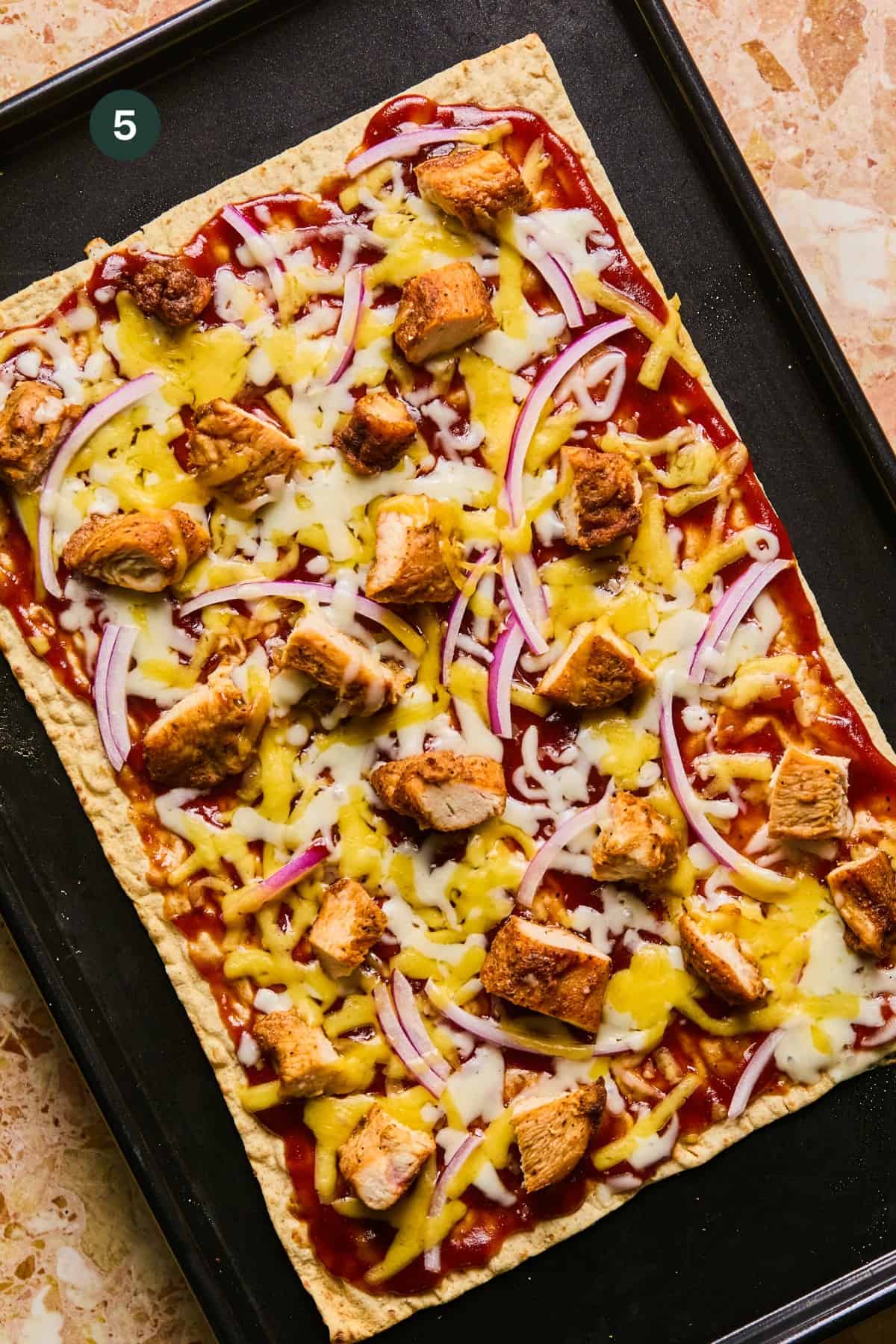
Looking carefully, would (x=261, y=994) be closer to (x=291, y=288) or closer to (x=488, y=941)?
(x=488, y=941)

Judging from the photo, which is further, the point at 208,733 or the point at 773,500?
the point at 773,500

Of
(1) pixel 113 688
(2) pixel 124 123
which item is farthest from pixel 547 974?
(2) pixel 124 123

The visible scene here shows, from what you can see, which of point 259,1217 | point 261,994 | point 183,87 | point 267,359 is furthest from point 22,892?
point 183,87

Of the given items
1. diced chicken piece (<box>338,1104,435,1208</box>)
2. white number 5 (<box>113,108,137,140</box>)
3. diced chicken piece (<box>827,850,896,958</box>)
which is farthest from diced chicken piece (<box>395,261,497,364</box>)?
diced chicken piece (<box>338,1104,435,1208</box>)

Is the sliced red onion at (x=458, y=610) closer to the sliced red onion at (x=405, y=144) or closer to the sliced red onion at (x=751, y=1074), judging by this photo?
the sliced red onion at (x=405, y=144)

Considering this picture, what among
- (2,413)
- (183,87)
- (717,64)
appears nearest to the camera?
(2,413)

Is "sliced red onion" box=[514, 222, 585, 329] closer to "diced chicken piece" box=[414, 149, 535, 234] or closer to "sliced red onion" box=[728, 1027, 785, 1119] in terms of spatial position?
"diced chicken piece" box=[414, 149, 535, 234]

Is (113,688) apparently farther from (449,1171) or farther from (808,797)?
(808,797)
